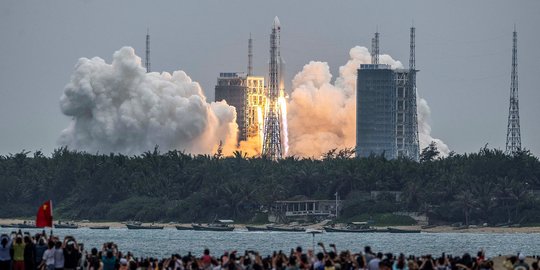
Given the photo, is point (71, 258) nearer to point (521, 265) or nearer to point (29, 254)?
point (29, 254)

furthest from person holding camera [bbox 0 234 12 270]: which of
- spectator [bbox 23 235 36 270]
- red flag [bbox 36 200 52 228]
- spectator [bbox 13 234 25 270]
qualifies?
red flag [bbox 36 200 52 228]

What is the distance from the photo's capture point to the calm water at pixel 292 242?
15462 centimetres

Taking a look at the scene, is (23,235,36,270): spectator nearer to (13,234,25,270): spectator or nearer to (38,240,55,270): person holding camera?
(13,234,25,270): spectator

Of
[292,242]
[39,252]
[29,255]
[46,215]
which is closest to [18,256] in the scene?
[29,255]

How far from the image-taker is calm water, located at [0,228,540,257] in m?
155

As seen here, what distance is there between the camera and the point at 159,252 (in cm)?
14300

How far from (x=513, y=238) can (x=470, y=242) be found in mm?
14257

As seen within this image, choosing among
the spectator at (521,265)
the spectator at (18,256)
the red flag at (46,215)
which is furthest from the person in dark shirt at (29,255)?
the spectator at (521,265)

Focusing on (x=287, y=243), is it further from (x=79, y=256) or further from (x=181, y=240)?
(x=79, y=256)

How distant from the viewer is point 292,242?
172 m

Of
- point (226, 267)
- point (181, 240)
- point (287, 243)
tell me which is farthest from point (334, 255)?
point (181, 240)

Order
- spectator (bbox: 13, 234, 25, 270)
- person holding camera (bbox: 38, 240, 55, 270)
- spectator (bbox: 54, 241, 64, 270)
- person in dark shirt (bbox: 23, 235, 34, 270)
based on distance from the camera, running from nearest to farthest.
Result: spectator (bbox: 54, 241, 64, 270), person holding camera (bbox: 38, 240, 55, 270), spectator (bbox: 13, 234, 25, 270), person in dark shirt (bbox: 23, 235, 34, 270)

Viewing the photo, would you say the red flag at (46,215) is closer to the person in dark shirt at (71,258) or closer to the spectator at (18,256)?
the person in dark shirt at (71,258)

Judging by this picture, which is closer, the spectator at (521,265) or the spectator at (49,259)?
the spectator at (521,265)
